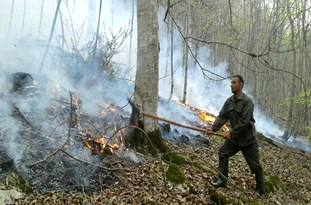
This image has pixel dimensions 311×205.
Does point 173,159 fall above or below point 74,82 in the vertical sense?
below

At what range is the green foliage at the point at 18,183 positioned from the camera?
564 cm

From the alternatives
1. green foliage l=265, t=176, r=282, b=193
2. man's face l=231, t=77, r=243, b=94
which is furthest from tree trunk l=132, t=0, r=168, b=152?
green foliage l=265, t=176, r=282, b=193

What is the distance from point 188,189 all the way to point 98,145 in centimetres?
173

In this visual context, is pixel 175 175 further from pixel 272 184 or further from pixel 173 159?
pixel 272 184

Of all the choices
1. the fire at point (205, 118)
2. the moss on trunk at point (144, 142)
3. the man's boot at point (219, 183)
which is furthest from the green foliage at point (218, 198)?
the fire at point (205, 118)

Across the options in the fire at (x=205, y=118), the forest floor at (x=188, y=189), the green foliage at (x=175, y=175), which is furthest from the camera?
the fire at (x=205, y=118)

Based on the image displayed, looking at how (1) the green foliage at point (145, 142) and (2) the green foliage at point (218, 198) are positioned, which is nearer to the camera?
(2) the green foliage at point (218, 198)

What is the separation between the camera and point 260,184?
7508 mm

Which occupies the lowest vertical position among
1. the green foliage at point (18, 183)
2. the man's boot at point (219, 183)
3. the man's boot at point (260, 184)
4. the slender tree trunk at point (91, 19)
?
the man's boot at point (260, 184)

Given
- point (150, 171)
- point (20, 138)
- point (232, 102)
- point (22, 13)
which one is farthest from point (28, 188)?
point (22, 13)

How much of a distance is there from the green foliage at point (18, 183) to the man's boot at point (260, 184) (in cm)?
405

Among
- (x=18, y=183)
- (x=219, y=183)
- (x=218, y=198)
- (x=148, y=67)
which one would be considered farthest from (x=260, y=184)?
(x=18, y=183)

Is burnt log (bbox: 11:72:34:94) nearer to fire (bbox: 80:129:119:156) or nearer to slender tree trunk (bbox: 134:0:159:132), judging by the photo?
fire (bbox: 80:129:119:156)

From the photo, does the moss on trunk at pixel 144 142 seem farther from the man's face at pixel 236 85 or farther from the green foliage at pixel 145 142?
the man's face at pixel 236 85
